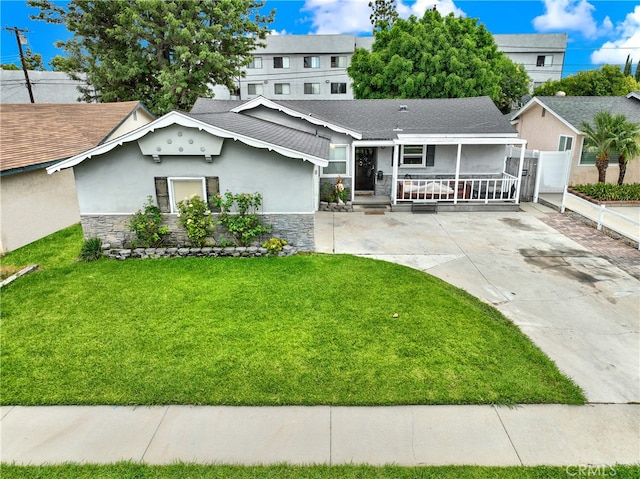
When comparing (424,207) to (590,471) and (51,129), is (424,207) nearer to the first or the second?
(590,471)

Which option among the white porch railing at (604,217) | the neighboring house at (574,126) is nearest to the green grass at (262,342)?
the white porch railing at (604,217)

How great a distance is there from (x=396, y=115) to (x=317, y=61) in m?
30.5

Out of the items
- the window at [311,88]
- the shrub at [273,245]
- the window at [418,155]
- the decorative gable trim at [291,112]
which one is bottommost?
the shrub at [273,245]

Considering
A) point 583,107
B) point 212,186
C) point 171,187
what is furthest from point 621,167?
point 171,187

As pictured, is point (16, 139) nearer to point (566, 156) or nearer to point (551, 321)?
point (551, 321)

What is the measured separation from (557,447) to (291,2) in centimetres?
3582

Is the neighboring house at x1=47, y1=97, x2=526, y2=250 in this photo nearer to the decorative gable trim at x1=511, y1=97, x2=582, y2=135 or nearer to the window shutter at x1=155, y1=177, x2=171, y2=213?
the window shutter at x1=155, y1=177, x2=171, y2=213

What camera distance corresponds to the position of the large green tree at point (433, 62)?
1044 inches

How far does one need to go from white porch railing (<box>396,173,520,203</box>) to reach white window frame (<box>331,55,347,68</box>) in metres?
33.1

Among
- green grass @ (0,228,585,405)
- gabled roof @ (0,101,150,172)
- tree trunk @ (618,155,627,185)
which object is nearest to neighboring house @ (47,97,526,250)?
green grass @ (0,228,585,405)

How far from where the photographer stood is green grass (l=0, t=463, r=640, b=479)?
436cm

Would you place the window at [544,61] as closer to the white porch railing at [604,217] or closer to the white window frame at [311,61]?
the white window frame at [311,61]

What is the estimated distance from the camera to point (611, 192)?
53.5 ft

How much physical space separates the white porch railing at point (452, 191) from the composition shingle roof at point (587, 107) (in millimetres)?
4778
